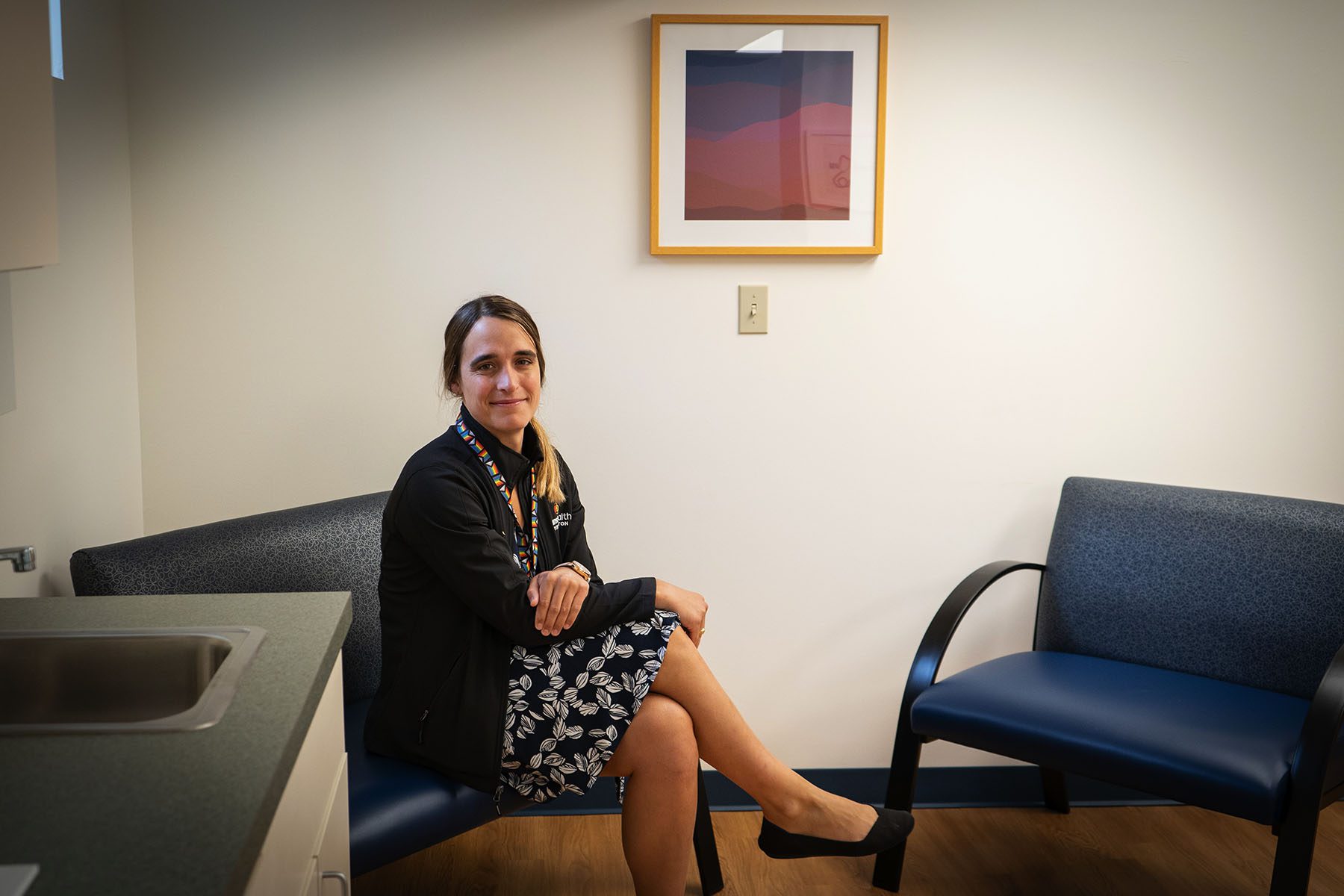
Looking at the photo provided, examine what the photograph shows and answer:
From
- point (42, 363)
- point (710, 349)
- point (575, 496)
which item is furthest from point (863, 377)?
point (42, 363)

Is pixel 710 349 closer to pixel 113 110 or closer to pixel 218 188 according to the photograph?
pixel 218 188

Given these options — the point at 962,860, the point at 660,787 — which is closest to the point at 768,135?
the point at 660,787

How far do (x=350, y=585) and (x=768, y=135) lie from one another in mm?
1343

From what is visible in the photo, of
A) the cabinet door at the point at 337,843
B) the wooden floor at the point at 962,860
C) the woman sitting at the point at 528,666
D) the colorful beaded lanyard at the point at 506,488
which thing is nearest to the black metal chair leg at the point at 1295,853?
the wooden floor at the point at 962,860

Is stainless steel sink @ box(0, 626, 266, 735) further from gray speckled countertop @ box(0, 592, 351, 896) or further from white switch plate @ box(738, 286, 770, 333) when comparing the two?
white switch plate @ box(738, 286, 770, 333)

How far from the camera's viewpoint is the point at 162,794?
89 centimetres

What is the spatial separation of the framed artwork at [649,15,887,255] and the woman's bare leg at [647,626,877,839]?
100cm

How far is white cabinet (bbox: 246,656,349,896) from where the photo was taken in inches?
39.3

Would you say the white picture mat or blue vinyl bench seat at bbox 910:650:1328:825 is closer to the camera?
blue vinyl bench seat at bbox 910:650:1328:825

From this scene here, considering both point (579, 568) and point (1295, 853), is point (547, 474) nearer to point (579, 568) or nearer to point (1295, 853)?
point (579, 568)

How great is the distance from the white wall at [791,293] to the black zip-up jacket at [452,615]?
2.12ft

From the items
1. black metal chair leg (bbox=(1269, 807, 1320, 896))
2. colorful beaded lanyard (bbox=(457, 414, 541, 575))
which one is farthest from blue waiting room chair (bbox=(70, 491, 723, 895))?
black metal chair leg (bbox=(1269, 807, 1320, 896))

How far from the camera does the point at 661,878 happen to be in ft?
6.09

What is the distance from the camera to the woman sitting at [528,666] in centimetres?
177
